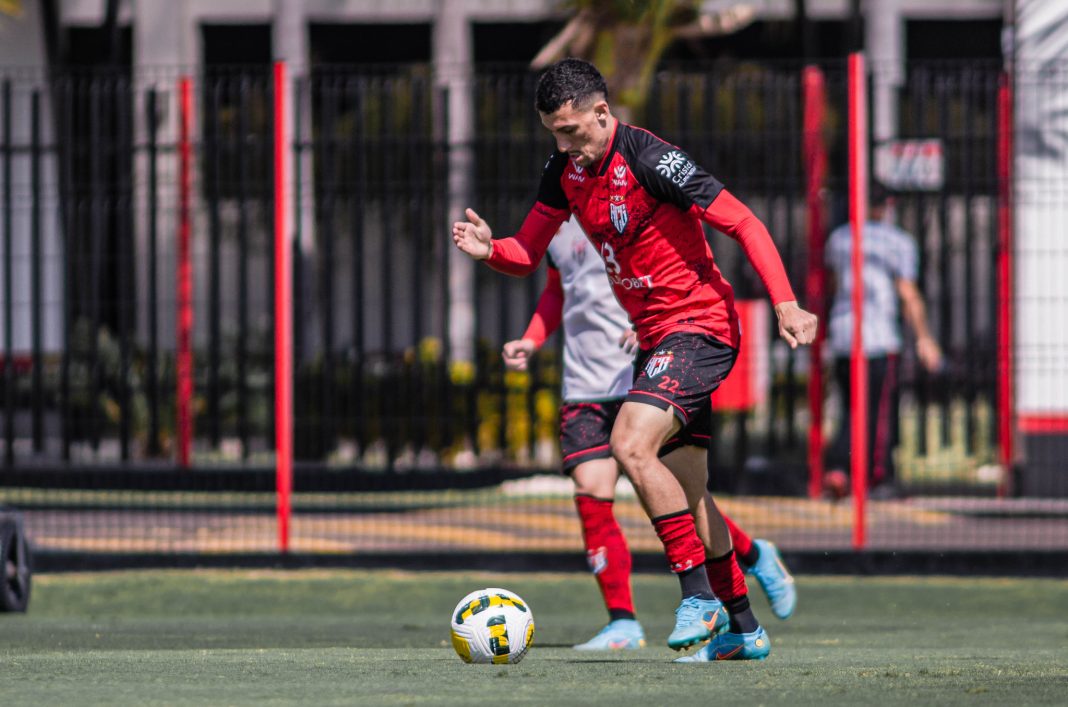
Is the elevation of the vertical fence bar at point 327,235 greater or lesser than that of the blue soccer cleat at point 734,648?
greater

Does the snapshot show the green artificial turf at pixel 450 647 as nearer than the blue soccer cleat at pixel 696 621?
Yes

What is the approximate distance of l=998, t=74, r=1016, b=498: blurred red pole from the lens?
434 inches

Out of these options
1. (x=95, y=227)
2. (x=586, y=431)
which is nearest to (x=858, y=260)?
(x=586, y=431)

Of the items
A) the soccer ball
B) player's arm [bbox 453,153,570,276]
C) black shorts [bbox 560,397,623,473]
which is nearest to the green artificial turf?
the soccer ball

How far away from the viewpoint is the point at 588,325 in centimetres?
779

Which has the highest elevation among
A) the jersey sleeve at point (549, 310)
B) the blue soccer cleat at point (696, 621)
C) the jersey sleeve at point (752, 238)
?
the jersey sleeve at point (752, 238)

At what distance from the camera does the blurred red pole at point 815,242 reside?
10.8 meters

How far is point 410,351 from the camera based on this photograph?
11.4 m

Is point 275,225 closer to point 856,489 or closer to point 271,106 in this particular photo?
point 271,106

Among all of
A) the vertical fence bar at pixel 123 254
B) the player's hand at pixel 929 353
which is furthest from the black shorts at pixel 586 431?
the player's hand at pixel 929 353

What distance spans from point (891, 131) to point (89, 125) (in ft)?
14.9

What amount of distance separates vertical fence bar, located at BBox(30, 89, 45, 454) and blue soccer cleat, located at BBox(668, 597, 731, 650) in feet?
19.7

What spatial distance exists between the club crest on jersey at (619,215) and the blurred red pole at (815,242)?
14.7ft

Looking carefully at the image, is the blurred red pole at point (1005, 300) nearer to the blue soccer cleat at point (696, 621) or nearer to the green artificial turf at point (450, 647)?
the green artificial turf at point (450, 647)
